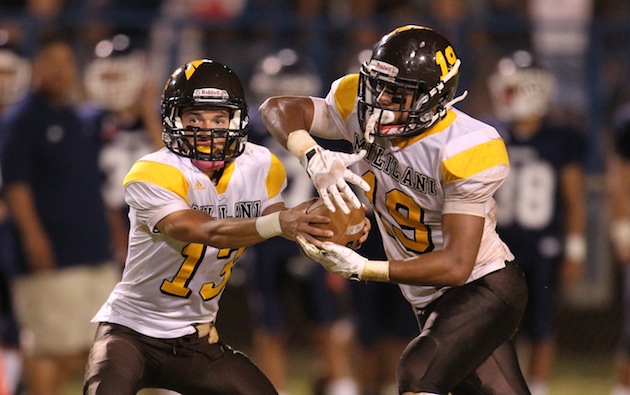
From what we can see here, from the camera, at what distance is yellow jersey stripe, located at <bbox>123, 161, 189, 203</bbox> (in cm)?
427

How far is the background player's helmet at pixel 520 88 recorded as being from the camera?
7.30 meters

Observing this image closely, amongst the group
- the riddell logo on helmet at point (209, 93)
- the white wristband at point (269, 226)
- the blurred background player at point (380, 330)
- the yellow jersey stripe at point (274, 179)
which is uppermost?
the riddell logo on helmet at point (209, 93)

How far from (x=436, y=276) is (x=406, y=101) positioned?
0.64m

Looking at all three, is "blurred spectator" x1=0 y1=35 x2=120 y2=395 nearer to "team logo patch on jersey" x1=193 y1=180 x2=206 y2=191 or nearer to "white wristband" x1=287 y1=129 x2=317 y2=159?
"team logo patch on jersey" x1=193 y1=180 x2=206 y2=191

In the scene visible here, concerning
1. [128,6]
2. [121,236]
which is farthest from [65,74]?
[128,6]

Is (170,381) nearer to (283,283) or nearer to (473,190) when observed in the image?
(473,190)

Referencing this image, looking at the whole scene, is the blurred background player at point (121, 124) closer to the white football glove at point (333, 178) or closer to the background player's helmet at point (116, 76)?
the background player's helmet at point (116, 76)

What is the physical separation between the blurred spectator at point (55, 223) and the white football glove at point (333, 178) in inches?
113

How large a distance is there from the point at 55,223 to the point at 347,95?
8.79 ft

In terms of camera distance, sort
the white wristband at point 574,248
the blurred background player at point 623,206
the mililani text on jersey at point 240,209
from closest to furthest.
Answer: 1. the mililani text on jersey at point 240,209
2. the blurred background player at point 623,206
3. the white wristband at point 574,248

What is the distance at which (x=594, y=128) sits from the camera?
8641 mm

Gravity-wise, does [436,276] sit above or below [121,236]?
above

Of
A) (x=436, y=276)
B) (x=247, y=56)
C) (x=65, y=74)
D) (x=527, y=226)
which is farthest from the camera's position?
(x=247, y=56)

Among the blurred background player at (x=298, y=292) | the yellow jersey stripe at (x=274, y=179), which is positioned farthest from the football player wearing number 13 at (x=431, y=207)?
the blurred background player at (x=298, y=292)
